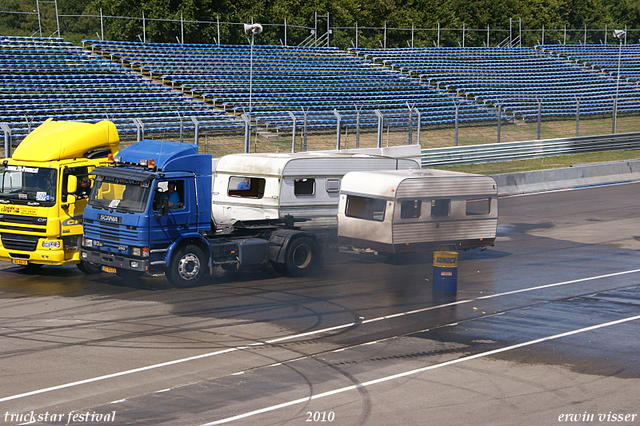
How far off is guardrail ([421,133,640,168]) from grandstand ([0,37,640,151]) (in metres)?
2.31

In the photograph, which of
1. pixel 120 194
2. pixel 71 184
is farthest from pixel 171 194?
pixel 71 184

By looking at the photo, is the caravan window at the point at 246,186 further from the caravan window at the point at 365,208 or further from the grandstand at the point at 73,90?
the grandstand at the point at 73,90

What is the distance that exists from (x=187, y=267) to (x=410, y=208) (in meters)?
5.27

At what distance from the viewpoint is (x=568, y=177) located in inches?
1321

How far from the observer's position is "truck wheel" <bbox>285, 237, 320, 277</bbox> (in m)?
17.3

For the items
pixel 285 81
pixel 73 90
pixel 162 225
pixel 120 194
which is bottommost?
pixel 162 225

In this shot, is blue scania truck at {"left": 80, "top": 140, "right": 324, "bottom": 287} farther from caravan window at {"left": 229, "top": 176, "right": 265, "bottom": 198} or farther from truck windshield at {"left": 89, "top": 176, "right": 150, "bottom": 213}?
caravan window at {"left": 229, "top": 176, "right": 265, "bottom": 198}

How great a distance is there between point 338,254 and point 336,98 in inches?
1054

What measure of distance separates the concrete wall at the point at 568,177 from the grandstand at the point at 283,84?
5.33 meters

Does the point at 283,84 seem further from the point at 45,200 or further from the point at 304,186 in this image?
the point at 45,200

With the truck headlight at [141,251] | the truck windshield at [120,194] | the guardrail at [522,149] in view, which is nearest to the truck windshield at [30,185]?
the truck windshield at [120,194]

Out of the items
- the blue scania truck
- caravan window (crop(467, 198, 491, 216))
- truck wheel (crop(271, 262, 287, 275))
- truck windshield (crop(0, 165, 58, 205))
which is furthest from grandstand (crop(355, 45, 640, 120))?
truck windshield (crop(0, 165, 58, 205))

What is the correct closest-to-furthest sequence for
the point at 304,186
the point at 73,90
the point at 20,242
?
the point at 20,242
the point at 304,186
the point at 73,90

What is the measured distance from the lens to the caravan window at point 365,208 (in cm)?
1803
